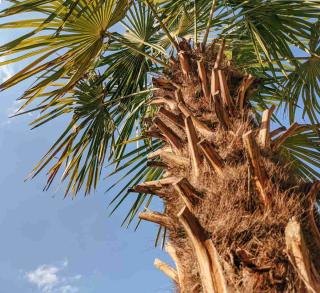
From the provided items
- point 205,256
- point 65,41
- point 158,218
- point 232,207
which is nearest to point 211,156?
point 232,207

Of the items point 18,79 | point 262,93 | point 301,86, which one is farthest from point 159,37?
point 18,79

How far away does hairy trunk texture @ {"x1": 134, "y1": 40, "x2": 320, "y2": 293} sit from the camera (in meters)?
1.69

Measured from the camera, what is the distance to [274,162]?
7.13 ft

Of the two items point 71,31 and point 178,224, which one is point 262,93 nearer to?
point 71,31

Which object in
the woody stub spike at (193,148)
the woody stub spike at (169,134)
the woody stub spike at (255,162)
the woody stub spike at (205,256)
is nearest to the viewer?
the woody stub spike at (205,256)

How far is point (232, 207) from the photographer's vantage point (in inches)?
75.4

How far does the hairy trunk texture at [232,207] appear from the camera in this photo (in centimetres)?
169

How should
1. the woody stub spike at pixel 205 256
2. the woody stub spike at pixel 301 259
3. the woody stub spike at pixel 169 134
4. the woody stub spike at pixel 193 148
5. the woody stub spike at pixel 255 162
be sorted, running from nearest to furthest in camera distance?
the woody stub spike at pixel 301 259, the woody stub spike at pixel 205 256, the woody stub spike at pixel 255 162, the woody stub spike at pixel 193 148, the woody stub spike at pixel 169 134

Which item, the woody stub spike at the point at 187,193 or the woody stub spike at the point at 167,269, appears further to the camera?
the woody stub spike at the point at 167,269

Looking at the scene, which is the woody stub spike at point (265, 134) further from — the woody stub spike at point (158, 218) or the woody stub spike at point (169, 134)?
the woody stub spike at point (158, 218)

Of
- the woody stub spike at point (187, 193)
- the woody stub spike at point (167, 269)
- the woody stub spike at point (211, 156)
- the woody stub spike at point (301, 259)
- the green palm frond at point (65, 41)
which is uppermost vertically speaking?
the green palm frond at point (65, 41)

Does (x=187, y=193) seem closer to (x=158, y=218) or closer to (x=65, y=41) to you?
(x=158, y=218)

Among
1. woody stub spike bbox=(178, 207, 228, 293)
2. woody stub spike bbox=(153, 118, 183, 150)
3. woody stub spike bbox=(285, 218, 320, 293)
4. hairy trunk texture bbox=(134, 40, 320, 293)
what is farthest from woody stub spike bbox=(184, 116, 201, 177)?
woody stub spike bbox=(285, 218, 320, 293)

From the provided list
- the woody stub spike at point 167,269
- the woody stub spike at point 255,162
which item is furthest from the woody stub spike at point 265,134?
the woody stub spike at point 167,269
